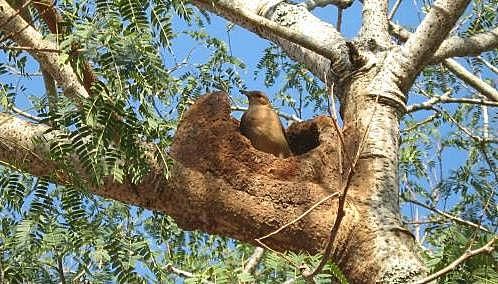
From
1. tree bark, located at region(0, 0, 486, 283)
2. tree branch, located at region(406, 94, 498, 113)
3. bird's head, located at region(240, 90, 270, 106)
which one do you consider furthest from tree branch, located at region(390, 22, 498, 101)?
tree bark, located at region(0, 0, 486, 283)

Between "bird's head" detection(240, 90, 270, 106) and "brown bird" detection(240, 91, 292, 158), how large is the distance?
25 centimetres

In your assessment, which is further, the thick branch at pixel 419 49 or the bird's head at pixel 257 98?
the bird's head at pixel 257 98

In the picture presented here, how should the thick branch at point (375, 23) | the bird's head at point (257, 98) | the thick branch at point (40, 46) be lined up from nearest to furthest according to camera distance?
the thick branch at point (40, 46) → the thick branch at point (375, 23) → the bird's head at point (257, 98)

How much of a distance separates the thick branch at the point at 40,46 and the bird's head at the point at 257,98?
1785mm

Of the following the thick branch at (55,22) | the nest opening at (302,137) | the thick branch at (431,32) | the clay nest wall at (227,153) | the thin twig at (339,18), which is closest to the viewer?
the thick branch at (55,22)

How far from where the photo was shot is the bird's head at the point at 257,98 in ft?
19.5

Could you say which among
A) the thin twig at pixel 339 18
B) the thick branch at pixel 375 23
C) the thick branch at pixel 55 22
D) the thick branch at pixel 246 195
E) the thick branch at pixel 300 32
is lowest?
the thick branch at pixel 246 195

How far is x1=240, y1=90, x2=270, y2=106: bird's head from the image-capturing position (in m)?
5.95

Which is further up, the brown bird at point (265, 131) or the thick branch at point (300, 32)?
the thick branch at point (300, 32)

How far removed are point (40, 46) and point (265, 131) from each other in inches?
68.0

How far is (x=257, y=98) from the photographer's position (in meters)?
6.01

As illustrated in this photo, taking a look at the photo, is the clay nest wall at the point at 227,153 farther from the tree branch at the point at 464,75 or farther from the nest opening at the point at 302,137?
the tree branch at the point at 464,75

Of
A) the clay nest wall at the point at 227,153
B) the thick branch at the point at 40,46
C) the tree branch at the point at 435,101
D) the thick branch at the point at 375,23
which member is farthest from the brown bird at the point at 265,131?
the tree branch at the point at 435,101

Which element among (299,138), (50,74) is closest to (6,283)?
(50,74)
